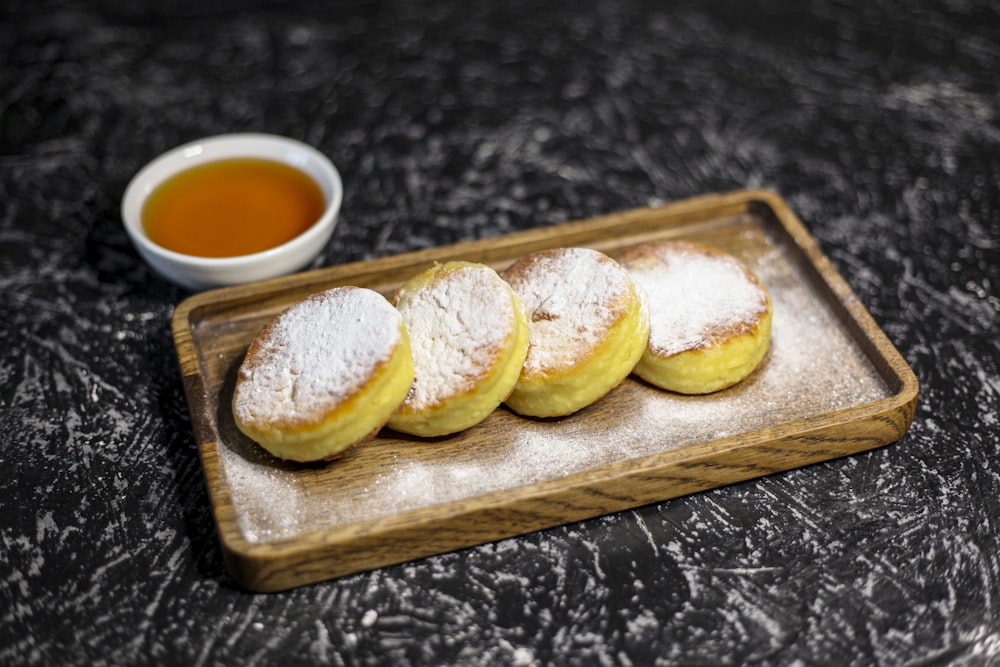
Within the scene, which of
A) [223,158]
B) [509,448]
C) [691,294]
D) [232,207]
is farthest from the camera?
[223,158]

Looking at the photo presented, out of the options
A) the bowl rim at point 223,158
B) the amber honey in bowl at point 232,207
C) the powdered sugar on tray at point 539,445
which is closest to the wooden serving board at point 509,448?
the powdered sugar on tray at point 539,445

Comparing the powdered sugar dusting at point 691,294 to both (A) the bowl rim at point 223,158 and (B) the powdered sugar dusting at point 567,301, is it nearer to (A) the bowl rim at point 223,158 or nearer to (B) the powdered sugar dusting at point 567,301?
(B) the powdered sugar dusting at point 567,301

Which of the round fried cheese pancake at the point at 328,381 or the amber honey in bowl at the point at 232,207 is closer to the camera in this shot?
the round fried cheese pancake at the point at 328,381

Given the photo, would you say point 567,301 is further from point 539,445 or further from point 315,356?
point 315,356

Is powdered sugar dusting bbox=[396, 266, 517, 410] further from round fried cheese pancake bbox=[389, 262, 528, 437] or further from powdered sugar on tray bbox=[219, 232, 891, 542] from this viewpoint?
powdered sugar on tray bbox=[219, 232, 891, 542]

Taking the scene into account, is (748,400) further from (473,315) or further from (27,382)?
(27,382)

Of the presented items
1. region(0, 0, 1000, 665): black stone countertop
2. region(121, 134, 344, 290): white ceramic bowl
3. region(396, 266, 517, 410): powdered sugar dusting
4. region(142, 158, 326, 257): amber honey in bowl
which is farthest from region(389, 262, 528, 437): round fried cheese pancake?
region(142, 158, 326, 257): amber honey in bowl

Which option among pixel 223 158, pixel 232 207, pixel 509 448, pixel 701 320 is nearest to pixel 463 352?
pixel 509 448
